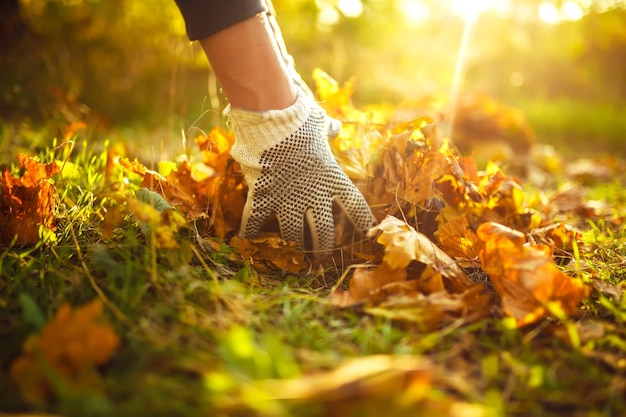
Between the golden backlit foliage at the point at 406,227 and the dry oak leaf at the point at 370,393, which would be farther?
the golden backlit foliage at the point at 406,227

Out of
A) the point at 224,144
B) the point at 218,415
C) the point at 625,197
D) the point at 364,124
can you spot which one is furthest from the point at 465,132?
the point at 218,415

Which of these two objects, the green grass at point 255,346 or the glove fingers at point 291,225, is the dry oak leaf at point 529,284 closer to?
the green grass at point 255,346

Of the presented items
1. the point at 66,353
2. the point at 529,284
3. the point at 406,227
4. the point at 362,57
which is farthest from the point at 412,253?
the point at 362,57

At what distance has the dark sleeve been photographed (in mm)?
1286

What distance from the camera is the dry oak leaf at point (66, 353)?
79cm

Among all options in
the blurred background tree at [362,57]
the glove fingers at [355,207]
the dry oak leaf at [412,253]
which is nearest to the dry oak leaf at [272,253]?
the glove fingers at [355,207]

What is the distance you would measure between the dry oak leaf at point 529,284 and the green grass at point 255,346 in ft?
0.16

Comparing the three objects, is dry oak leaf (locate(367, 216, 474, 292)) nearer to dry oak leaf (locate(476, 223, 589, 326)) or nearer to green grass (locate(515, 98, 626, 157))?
dry oak leaf (locate(476, 223, 589, 326))

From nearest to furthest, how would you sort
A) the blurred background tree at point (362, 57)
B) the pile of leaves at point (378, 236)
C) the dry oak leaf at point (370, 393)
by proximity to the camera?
the dry oak leaf at point (370, 393) → the pile of leaves at point (378, 236) → the blurred background tree at point (362, 57)

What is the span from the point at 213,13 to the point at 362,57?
5098 mm

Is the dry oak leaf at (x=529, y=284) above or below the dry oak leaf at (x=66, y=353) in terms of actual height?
below

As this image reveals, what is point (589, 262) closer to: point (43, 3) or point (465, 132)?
point (465, 132)

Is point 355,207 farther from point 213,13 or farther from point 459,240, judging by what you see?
point 213,13

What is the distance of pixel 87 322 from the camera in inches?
32.4
